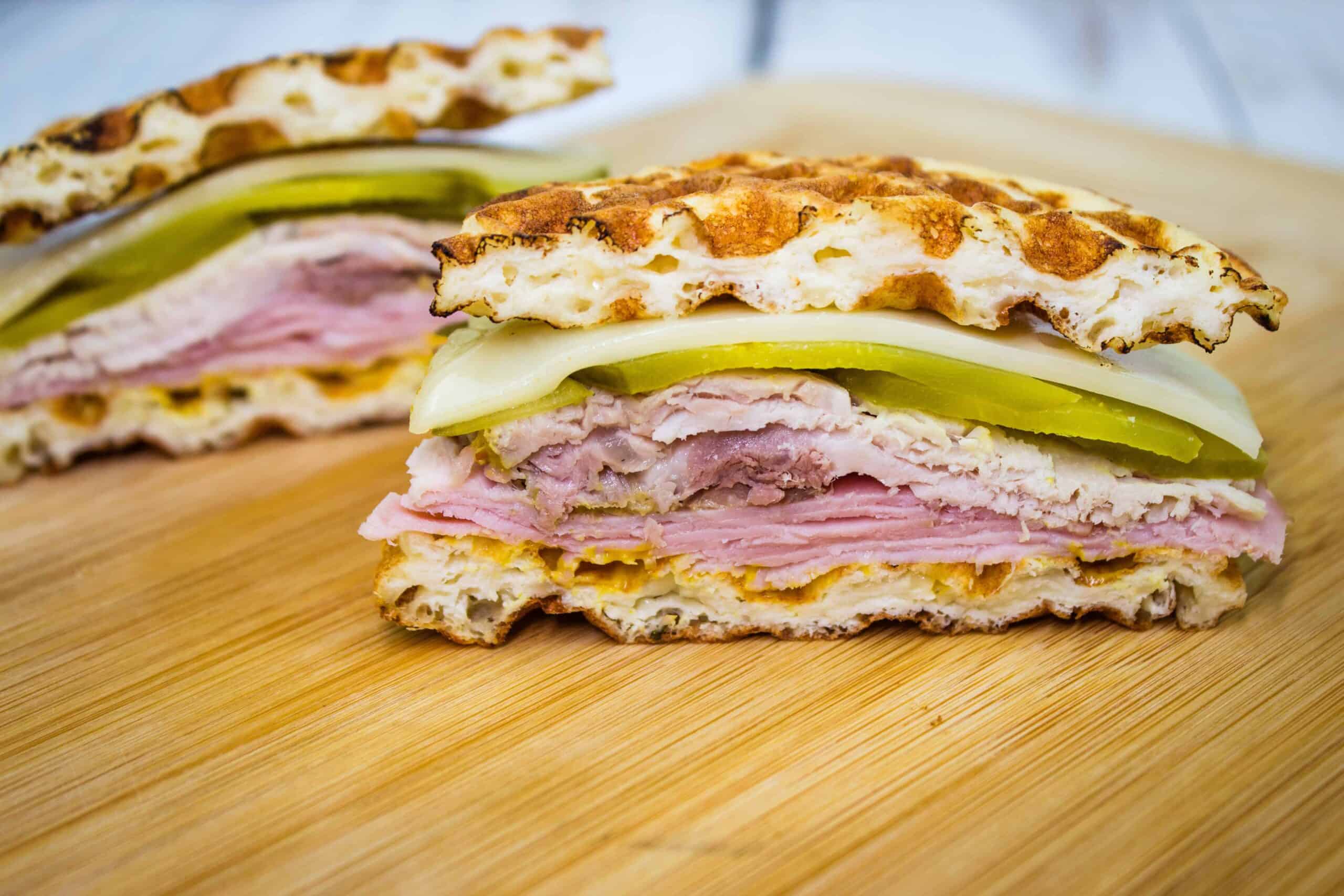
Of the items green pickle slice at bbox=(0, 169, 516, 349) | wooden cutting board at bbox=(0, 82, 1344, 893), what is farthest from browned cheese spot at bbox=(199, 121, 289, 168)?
wooden cutting board at bbox=(0, 82, 1344, 893)

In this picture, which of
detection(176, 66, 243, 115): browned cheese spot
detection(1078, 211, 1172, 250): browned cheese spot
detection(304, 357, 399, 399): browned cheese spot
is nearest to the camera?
detection(1078, 211, 1172, 250): browned cheese spot

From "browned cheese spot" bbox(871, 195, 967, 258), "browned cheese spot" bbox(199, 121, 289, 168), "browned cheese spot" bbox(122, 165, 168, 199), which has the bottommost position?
"browned cheese spot" bbox(122, 165, 168, 199)

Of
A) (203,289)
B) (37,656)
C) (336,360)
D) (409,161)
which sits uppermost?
(409,161)

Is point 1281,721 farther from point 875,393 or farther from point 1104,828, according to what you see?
point 875,393

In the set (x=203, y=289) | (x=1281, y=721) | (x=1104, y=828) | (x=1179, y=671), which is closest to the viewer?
(x=1104, y=828)

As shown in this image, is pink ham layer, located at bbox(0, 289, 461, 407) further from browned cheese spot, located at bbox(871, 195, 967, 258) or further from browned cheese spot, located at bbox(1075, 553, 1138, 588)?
browned cheese spot, located at bbox(1075, 553, 1138, 588)

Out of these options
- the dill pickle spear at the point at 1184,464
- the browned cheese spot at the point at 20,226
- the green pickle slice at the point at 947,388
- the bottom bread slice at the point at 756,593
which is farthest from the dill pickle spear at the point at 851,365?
the browned cheese spot at the point at 20,226

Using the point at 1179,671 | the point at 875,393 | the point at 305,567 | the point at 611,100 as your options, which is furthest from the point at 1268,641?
the point at 611,100
